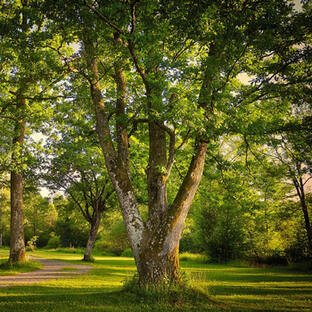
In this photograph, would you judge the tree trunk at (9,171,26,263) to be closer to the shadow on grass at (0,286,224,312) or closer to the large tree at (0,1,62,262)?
the large tree at (0,1,62,262)

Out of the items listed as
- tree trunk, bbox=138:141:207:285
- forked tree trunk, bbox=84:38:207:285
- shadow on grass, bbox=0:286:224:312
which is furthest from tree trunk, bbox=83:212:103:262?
tree trunk, bbox=138:141:207:285

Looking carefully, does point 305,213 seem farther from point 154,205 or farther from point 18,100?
point 18,100

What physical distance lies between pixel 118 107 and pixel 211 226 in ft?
73.7

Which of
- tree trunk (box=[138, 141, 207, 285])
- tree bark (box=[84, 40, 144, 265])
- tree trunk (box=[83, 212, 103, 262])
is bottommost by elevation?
tree trunk (box=[83, 212, 103, 262])

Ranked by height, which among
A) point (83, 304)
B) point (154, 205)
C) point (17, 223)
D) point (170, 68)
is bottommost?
point (83, 304)

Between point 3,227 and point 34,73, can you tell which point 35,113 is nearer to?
point 34,73

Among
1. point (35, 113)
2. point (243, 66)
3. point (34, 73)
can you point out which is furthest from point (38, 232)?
point (243, 66)

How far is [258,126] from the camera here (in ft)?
26.6

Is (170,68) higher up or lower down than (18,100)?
lower down

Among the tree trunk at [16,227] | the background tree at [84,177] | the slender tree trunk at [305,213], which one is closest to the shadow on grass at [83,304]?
the tree trunk at [16,227]

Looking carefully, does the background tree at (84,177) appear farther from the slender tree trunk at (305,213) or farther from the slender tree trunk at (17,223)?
the slender tree trunk at (305,213)

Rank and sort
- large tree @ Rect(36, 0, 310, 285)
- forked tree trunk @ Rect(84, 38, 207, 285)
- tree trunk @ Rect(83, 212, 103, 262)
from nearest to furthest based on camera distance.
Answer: large tree @ Rect(36, 0, 310, 285) < forked tree trunk @ Rect(84, 38, 207, 285) < tree trunk @ Rect(83, 212, 103, 262)

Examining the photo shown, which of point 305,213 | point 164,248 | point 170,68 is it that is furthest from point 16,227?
point 305,213

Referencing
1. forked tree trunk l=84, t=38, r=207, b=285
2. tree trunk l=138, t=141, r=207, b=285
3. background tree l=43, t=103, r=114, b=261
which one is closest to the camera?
tree trunk l=138, t=141, r=207, b=285
